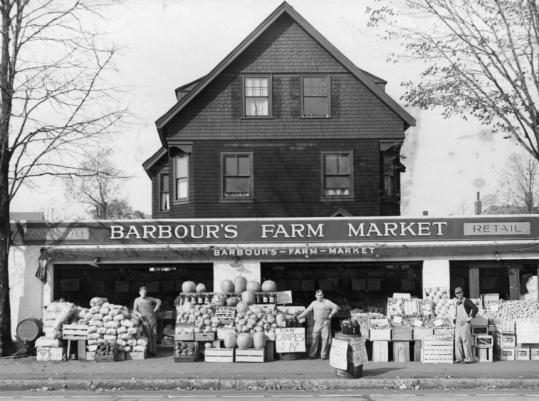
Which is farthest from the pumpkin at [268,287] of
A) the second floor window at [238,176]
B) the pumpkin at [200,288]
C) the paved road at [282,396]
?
the second floor window at [238,176]

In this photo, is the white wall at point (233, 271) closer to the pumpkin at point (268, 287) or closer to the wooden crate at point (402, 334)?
the pumpkin at point (268, 287)

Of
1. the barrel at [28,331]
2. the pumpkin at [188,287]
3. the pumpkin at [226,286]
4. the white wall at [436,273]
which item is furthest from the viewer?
the white wall at [436,273]

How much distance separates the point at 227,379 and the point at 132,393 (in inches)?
78.9

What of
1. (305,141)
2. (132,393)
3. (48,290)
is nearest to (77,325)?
(48,290)

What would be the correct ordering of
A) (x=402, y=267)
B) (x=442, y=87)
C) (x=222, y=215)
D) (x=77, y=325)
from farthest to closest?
1. (x=222, y=215)
2. (x=402, y=267)
3. (x=442, y=87)
4. (x=77, y=325)

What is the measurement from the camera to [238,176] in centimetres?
2652

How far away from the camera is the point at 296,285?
22.9 meters

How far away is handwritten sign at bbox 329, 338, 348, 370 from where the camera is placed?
15.3 metres

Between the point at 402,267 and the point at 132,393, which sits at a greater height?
the point at 402,267

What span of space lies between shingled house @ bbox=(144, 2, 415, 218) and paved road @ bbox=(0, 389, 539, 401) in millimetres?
12232

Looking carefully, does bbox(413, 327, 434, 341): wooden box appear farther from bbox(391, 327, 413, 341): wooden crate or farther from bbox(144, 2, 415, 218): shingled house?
bbox(144, 2, 415, 218): shingled house

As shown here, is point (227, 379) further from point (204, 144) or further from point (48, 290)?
point (204, 144)

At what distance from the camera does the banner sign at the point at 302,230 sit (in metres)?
22.1

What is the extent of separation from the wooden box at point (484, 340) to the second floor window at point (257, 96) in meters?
12.1
